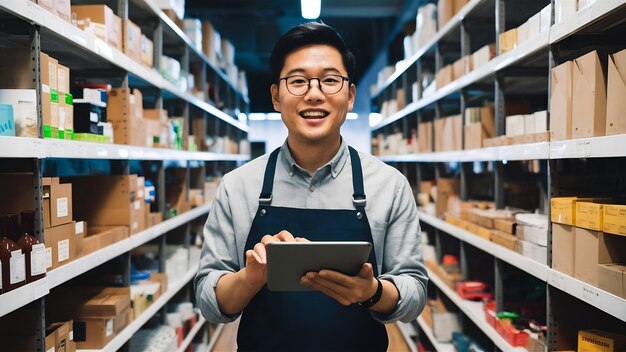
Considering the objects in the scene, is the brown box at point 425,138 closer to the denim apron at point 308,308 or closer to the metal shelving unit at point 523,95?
the metal shelving unit at point 523,95

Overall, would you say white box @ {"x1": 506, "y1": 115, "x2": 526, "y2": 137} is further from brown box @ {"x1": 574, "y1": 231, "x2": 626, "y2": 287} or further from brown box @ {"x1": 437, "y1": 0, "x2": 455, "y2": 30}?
brown box @ {"x1": 437, "y1": 0, "x2": 455, "y2": 30}

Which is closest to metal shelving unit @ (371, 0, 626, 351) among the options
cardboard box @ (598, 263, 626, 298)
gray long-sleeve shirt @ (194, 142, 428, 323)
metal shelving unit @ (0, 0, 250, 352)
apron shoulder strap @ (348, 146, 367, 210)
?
cardboard box @ (598, 263, 626, 298)

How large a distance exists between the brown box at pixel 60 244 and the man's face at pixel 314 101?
1129 millimetres

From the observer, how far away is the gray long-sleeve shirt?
1.55 meters

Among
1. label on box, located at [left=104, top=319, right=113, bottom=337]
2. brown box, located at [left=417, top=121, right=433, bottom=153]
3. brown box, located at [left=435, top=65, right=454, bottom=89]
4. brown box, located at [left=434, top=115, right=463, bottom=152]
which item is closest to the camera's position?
label on box, located at [left=104, top=319, right=113, bottom=337]

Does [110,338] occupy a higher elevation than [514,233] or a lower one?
lower

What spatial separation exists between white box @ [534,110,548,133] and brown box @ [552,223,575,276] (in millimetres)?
509

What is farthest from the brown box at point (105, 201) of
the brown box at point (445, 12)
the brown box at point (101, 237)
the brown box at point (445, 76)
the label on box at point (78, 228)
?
the brown box at point (445, 12)

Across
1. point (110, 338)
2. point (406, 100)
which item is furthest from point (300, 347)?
point (406, 100)

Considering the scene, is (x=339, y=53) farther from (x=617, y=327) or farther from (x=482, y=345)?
(x=482, y=345)

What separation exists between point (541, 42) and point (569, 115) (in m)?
0.39

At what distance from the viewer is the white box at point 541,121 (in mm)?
2383

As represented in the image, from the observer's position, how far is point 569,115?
2057mm

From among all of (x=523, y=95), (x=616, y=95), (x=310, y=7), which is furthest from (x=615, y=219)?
(x=310, y=7)
